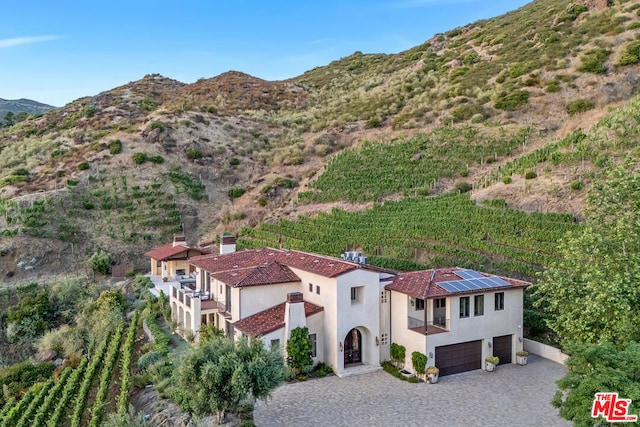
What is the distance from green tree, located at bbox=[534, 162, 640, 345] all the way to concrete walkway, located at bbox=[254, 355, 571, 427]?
280cm

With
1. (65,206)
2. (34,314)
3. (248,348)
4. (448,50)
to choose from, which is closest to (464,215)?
(248,348)

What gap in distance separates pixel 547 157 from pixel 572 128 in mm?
8391

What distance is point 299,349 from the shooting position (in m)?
20.2

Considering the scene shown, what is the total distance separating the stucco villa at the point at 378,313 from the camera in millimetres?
20641

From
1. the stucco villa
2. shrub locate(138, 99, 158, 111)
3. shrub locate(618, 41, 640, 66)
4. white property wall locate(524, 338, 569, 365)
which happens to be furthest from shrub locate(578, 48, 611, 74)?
shrub locate(138, 99, 158, 111)

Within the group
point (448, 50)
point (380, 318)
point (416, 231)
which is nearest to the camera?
point (380, 318)

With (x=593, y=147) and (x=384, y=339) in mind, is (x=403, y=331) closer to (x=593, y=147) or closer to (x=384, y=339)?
(x=384, y=339)

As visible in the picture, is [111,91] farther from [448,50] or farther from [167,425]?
[167,425]

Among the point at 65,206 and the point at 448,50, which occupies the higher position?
the point at 448,50

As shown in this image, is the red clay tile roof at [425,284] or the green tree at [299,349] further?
the red clay tile roof at [425,284]

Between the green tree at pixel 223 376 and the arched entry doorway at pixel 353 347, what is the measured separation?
6178mm

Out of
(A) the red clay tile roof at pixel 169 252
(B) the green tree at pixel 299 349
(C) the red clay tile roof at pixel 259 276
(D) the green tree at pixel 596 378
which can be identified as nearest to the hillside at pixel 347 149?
(A) the red clay tile roof at pixel 169 252

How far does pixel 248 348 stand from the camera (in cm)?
1623

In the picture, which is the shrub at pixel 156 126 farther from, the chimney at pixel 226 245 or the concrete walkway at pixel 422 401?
the concrete walkway at pixel 422 401
